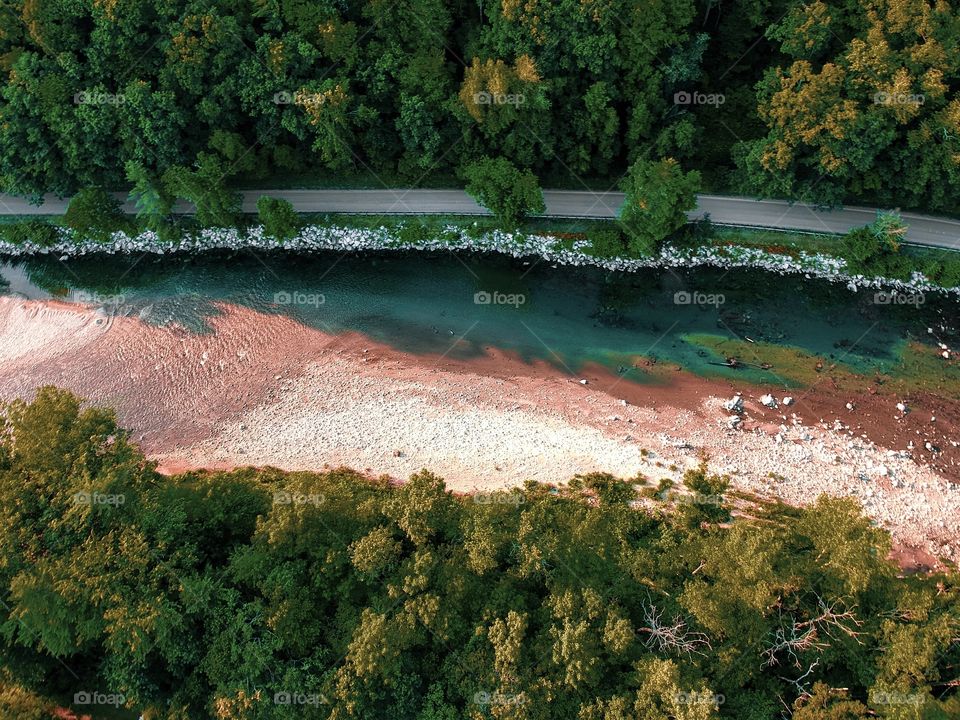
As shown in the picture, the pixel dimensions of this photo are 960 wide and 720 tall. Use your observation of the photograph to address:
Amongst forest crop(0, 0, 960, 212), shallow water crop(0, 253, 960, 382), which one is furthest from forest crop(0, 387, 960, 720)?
forest crop(0, 0, 960, 212)

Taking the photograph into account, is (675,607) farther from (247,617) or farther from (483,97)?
(483,97)

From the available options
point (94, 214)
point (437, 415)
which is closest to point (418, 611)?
point (437, 415)

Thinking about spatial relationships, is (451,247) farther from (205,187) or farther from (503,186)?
(205,187)

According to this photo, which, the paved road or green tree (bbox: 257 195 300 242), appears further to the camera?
green tree (bbox: 257 195 300 242)

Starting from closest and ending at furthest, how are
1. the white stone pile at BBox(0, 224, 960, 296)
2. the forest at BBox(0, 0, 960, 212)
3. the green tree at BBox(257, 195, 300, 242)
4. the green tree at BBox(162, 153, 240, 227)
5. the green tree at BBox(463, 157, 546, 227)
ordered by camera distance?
1. the forest at BBox(0, 0, 960, 212)
2. the green tree at BBox(162, 153, 240, 227)
3. the green tree at BBox(463, 157, 546, 227)
4. the green tree at BBox(257, 195, 300, 242)
5. the white stone pile at BBox(0, 224, 960, 296)

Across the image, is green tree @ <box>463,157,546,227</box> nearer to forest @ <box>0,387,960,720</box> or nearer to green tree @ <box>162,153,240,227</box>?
green tree @ <box>162,153,240,227</box>

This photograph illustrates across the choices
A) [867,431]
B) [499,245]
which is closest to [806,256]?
[867,431]
